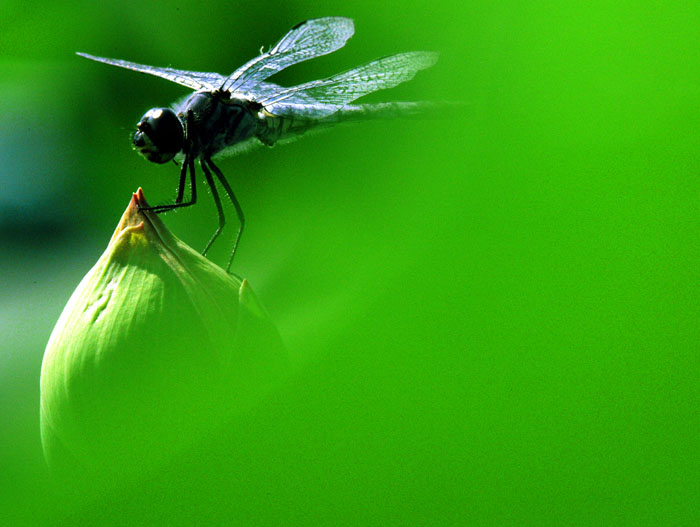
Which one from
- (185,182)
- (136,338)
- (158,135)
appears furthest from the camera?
(185,182)

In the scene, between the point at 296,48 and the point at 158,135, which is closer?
the point at 158,135

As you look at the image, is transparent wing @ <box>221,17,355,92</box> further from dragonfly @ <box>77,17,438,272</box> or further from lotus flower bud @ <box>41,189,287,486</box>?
lotus flower bud @ <box>41,189,287,486</box>

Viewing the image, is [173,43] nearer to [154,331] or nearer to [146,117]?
[146,117]

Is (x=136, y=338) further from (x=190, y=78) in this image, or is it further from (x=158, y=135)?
(x=190, y=78)

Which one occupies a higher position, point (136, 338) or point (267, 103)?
point (267, 103)

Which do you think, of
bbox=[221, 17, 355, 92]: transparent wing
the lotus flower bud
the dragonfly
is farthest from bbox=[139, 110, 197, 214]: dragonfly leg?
the lotus flower bud

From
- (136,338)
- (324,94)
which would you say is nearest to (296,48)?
(324,94)
